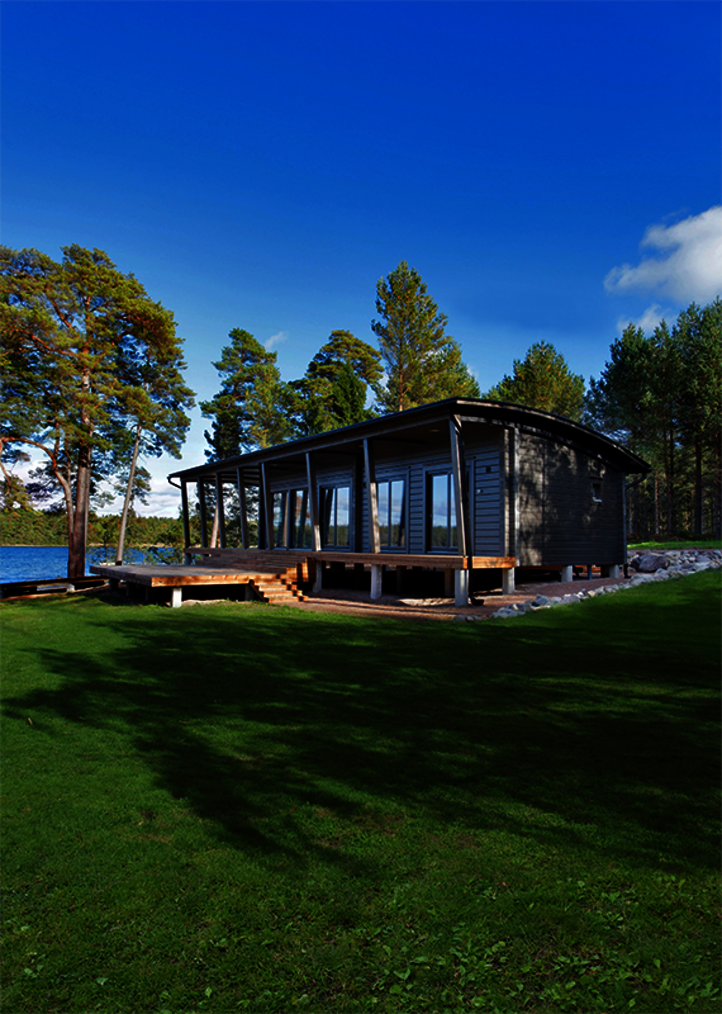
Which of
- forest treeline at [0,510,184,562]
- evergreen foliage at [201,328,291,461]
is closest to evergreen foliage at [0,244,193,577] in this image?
forest treeline at [0,510,184,562]

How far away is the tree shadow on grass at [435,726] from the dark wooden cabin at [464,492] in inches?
192

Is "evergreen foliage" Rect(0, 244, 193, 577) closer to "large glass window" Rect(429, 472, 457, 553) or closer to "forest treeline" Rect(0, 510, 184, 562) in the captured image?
"forest treeline" Rect(0, 510, 184, 562)

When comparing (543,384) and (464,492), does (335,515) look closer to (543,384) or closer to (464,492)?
(464,492)

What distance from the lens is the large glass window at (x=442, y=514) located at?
48.0 ft

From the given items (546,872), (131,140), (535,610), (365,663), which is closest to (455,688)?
(365,663)

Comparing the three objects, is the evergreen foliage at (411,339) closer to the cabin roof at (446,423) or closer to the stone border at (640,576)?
the cabin roof at (446,423)

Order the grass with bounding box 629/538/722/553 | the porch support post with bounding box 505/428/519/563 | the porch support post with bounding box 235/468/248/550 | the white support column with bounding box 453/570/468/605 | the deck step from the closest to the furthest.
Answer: the white support column with bounding box 453/570/468/605, the porch support post with bounding box 505/428/519/563, the deck step, the porch support post with bounding box 235/468/248/550, the grass with bounding box 629/538/722/553

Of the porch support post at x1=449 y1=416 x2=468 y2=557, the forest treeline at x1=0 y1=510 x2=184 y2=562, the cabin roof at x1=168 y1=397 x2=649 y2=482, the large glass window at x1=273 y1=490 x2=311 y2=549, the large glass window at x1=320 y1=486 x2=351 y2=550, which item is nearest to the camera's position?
the porch support post at x1=449 y1=416 x2=468 y2=557

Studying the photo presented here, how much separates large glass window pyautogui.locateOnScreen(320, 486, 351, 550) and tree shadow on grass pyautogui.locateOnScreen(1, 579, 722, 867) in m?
10.1

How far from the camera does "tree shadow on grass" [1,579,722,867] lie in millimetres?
3104

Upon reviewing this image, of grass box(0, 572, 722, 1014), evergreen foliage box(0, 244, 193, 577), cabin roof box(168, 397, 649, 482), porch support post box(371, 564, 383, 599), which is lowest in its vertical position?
grass box(0, 572, 722, 1014)

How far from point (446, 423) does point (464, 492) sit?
178 cm

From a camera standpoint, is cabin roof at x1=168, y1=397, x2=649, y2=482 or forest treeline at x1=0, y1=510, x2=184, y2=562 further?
forest treeline at x1=0, y1=510, x2=184, y2=562

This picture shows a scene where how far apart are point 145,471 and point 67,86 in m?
18.9
